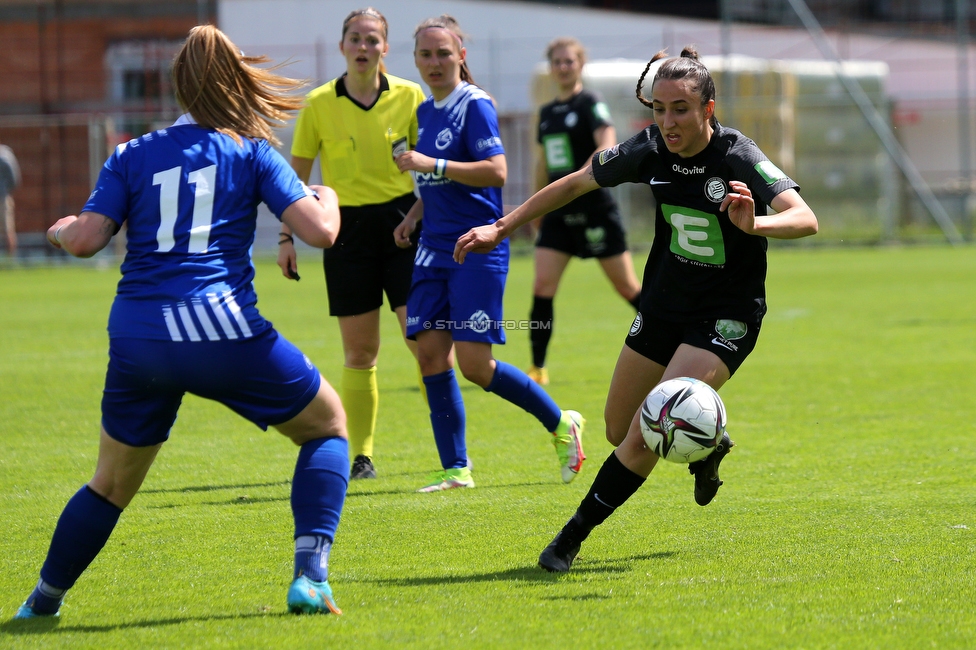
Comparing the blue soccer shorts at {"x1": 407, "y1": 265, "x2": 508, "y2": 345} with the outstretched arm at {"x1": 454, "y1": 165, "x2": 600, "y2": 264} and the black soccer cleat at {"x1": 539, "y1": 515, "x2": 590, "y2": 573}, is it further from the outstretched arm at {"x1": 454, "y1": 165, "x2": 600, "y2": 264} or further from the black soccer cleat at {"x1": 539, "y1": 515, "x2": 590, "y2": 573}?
the black soccer cleat at {"x1": 539, "y1": 515, "x2": 590, "y2": 573}

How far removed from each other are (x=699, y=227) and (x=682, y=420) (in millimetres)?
746

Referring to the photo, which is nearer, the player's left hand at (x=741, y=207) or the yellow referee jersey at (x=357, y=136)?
the player's left hand at (x=741, y=207)

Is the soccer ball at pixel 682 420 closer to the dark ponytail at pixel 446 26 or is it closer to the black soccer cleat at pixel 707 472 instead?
the black soccer cleat at pixel 707 472

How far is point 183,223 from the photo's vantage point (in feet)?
11.7

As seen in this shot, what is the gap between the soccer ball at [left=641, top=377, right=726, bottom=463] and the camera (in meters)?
4.12

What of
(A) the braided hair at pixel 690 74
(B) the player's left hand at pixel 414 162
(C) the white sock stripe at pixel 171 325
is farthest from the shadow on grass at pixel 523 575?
(B) the player's left hand at pixel 414 162

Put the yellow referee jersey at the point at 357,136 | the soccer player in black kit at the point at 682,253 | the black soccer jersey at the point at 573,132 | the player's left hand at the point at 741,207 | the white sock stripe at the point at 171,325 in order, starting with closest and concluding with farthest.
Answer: the white sock stripe at the point at 171,325
the player's left hand at the point at 741,207
the soccer player in black kit at the point at 682,253
the yellow referee jersey at the point at 357,136
the black soccer jersey at the point at 573,132

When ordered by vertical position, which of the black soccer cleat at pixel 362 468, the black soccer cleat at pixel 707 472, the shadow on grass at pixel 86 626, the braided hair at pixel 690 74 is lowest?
the black soccer cleat at pixel 362 468

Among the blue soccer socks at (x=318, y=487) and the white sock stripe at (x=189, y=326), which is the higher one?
the white sock stripe at (x=189, y=326)

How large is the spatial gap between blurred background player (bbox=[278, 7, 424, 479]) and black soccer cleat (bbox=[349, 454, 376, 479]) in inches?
0.5

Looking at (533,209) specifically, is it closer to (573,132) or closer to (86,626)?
(86,626)

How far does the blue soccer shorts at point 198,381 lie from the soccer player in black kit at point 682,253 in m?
1.15

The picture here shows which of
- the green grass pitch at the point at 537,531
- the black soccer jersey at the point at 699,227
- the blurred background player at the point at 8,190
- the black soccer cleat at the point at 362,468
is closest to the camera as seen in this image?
the green grass pitch at the point at 537,531

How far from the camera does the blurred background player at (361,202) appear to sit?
620 centimetres
